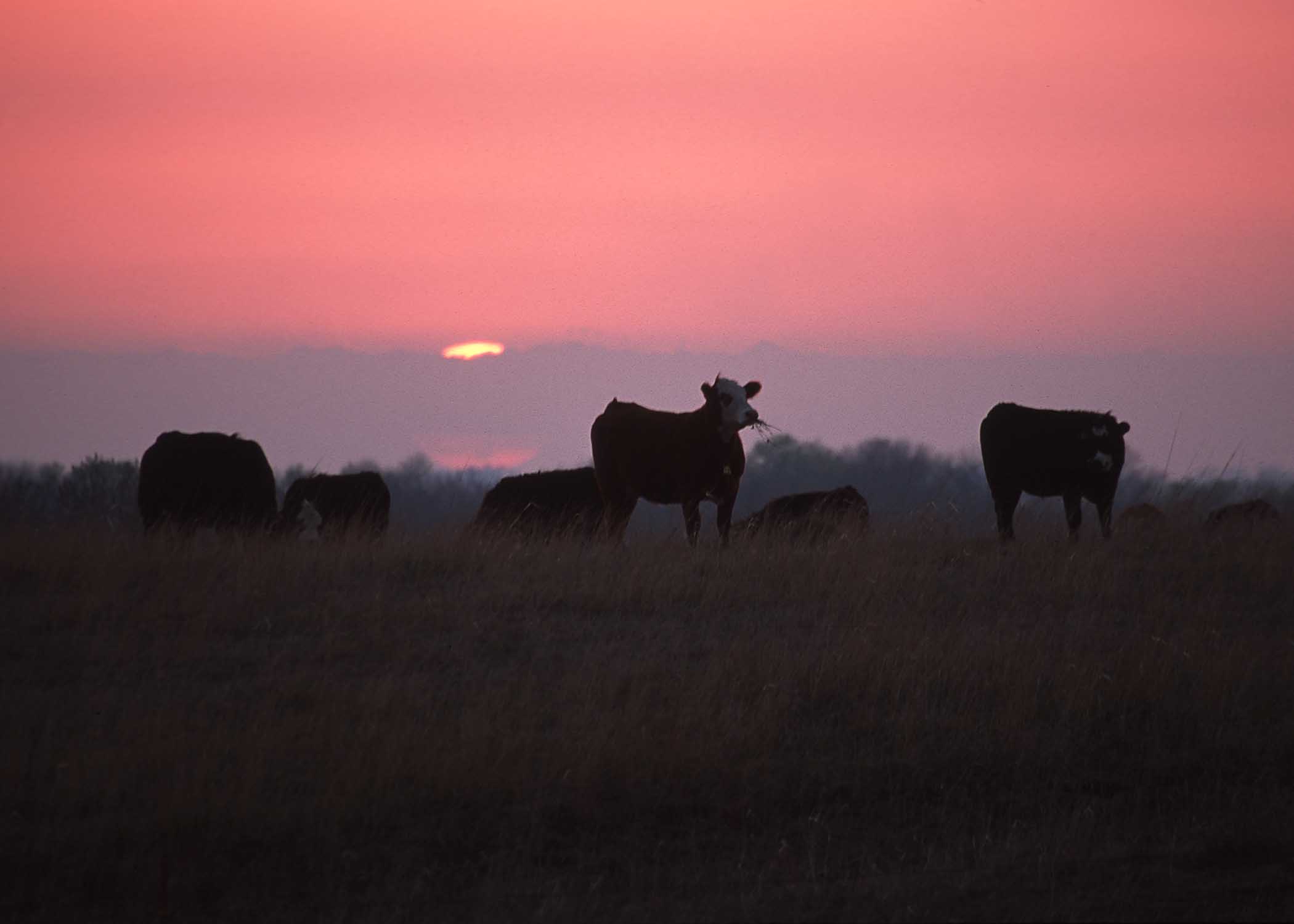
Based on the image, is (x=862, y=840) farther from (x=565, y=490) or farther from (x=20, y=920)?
(x=565, y=490)

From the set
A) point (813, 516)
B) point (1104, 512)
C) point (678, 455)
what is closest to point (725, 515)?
point (678, 455)

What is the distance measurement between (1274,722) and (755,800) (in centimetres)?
361

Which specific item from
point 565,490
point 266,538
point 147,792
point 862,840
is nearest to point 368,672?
point 147,792

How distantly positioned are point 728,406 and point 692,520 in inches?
51.5

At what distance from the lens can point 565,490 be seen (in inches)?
746

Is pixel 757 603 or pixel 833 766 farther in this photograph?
pixel 757 603

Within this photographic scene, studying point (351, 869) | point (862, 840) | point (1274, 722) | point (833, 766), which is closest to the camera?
point (351, 869)

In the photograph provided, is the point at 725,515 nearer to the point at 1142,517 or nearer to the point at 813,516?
the point at 813,516

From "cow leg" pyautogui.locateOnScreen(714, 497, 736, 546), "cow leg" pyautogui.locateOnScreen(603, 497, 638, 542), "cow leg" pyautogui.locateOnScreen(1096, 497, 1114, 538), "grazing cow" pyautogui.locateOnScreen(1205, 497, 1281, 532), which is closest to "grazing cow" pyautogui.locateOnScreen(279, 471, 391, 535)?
"cow leg" pyautogui.locateOnScreen(603, 497, 638, 542)

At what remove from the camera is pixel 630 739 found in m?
7.78

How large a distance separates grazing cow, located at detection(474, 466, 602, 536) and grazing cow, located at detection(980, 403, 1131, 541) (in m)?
4.99

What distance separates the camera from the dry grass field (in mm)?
6469

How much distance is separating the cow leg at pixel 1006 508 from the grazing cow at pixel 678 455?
284 cm

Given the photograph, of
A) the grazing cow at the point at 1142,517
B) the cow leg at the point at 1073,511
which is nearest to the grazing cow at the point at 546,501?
the cow leg at the point at 1073,511
